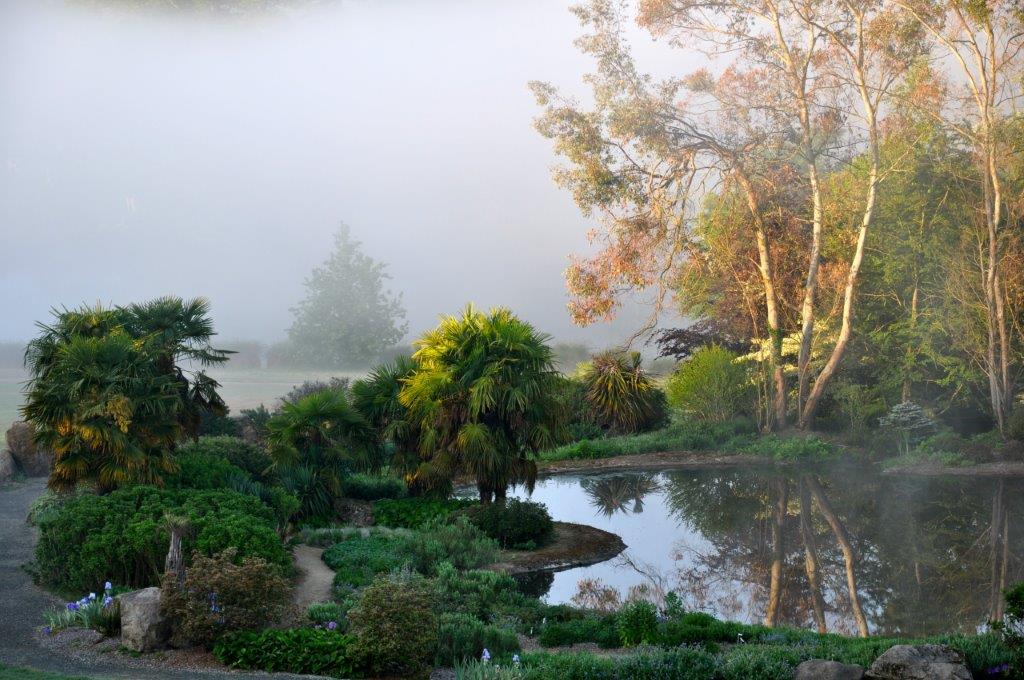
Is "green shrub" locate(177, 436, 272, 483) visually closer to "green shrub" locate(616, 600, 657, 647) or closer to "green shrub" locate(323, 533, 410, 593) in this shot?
"green shrub" locate(323, 533, 410, 593)

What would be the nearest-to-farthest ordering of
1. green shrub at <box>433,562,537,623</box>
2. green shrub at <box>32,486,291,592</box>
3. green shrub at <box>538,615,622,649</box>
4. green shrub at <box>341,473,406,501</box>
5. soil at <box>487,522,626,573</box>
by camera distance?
green shrub at <box>538,615,622,649</box>, green shrub at <box>433,562,537,623</box>, green shrub at <box>32,486,291,592</box>, soil at <box>487,522,626,573</box>, green shrub at <box>341,473,406,501</box>

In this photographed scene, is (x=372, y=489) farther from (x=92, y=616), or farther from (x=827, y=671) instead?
(x=827, y=671)

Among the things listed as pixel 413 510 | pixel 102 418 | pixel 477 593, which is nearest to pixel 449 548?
pixel 477 593

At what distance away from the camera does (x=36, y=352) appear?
40.7 feet

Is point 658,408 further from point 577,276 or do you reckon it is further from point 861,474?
point 861,474

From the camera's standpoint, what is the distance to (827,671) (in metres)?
6.22

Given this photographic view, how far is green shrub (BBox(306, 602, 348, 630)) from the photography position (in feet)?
25.8

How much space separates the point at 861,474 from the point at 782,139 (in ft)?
31.3

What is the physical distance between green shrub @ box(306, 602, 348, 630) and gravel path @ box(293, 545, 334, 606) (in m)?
0.67

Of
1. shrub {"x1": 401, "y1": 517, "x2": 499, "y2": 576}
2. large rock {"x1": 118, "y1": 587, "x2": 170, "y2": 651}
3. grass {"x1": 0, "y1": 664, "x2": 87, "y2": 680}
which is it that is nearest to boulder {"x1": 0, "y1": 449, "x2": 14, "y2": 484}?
shrub {"x1": 401, "y1": 517, "x2": 499, "y2": 576}

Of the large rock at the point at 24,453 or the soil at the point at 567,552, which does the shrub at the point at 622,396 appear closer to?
the soil at the point at 567,552

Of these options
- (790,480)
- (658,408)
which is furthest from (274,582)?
(658,408)

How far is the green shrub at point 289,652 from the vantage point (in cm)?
675

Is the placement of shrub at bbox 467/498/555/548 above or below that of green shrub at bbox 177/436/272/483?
below
